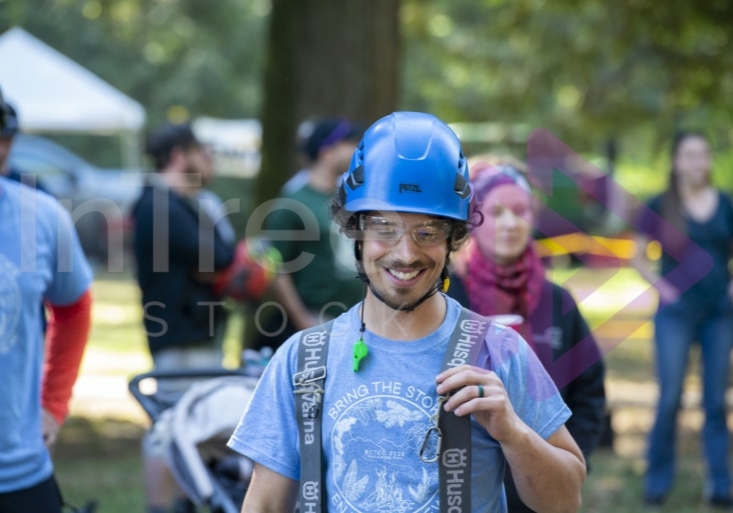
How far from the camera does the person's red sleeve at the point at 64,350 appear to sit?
160 inches

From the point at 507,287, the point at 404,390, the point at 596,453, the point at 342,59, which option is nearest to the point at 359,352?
the point at 404,390

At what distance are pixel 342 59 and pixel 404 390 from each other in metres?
6.77

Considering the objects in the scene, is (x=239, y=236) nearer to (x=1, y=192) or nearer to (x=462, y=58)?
(x=462, y=58)

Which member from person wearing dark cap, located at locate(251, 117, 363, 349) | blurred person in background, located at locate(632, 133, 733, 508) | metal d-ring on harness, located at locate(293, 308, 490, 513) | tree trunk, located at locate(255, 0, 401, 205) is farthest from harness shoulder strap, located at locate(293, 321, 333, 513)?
tree trunk, located at locate(255, 0, 401, 205)

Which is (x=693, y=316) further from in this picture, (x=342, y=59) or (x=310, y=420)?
(x=310, y=420)

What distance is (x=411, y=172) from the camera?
2635 millimetres

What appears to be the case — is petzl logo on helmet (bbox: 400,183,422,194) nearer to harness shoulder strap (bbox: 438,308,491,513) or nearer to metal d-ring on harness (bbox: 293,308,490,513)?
metal d-ring on harness (bbox: 293,308,490,513)

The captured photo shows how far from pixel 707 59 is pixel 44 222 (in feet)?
26.5

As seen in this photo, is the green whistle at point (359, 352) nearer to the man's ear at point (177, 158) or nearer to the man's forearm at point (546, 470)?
the man's forearm at point (546, 470)

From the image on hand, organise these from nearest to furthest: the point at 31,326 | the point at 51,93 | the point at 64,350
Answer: the point at 31,326 → the point at 64,350 → the point at 51,93

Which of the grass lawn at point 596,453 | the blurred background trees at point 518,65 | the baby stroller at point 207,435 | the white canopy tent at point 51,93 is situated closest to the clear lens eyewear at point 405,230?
the grass lawn at point 596,453

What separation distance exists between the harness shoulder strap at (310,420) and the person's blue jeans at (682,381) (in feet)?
17.7

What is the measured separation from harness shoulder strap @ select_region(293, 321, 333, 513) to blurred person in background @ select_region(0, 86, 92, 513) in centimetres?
137

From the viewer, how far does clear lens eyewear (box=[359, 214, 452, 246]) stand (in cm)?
266
